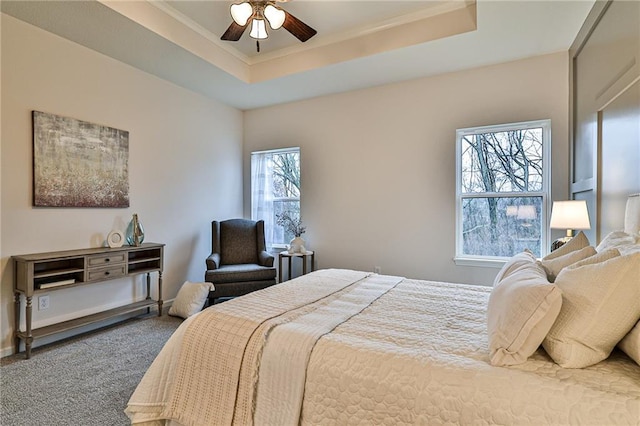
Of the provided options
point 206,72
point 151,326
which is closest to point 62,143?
point 206,72

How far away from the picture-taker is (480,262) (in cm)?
354

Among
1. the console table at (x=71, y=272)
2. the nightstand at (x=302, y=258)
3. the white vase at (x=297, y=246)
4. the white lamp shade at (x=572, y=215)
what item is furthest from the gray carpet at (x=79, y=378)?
the white lamp shade at (x=572, y=215)

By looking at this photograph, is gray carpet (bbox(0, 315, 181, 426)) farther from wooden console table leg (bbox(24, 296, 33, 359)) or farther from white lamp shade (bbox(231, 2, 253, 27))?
white lamp shade (bbox(231, 2, 253, 27))

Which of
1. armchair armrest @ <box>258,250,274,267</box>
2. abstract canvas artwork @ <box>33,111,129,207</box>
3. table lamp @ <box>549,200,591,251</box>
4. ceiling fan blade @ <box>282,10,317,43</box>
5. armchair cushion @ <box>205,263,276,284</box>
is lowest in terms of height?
armchair cushion @ <box>205,263,276,284</box>

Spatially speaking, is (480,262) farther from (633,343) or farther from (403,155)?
(633,343)

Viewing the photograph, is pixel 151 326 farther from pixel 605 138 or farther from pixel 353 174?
pixel 605 138

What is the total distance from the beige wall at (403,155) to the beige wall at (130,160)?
117 cm

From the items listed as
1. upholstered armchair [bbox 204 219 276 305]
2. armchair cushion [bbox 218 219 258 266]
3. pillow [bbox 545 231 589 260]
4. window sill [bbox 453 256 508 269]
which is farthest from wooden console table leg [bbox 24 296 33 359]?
window sill [bbox 453 256 508 269]

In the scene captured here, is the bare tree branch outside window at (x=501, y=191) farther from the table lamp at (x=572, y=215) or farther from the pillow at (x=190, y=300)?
the pillow at (x=190, y=300)

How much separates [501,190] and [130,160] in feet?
13.5

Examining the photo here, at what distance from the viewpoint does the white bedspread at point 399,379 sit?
978 mm

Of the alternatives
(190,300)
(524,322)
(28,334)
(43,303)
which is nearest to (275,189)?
(190,300)

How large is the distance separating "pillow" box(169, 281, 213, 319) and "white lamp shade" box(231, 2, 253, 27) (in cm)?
262

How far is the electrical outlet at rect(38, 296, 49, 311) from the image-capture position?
2806 mm
